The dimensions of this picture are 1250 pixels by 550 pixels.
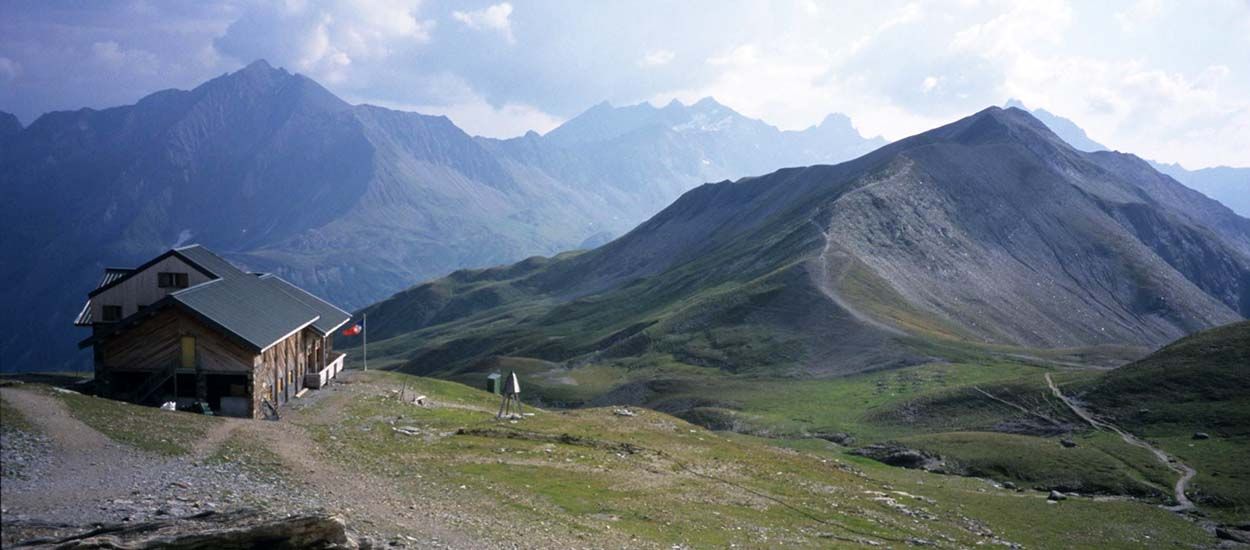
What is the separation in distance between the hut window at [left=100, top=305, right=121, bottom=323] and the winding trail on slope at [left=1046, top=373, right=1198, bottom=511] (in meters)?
75.4

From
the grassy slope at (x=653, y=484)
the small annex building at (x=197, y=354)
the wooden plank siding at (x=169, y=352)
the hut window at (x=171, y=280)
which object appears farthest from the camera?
the hut window at (x=171, y=280)

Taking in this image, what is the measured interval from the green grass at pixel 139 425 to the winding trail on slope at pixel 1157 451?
6164 cm

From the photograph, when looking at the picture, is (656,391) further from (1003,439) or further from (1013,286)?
(1013,286)

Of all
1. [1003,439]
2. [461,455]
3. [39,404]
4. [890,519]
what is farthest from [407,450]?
[1003,439]

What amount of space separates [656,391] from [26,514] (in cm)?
10042

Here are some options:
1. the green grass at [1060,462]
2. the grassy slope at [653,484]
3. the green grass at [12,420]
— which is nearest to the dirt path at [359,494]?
the grassy slope at [653,484]

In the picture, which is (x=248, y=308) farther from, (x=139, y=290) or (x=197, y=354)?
(x=139, y=290)

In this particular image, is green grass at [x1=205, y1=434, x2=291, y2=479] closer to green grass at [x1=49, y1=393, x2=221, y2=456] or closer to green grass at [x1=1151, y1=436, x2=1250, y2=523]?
green grass at [x1=49, y1=393, x2=221, y2=456]

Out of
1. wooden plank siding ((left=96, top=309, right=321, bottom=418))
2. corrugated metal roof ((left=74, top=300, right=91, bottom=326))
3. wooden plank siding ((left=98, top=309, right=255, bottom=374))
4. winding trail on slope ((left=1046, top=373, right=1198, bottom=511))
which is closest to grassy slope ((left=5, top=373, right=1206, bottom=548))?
winding trail on slope ((left=1046, top=373, right=1198, bottom=511))

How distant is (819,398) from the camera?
107 metres

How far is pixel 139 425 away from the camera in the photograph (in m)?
32.2

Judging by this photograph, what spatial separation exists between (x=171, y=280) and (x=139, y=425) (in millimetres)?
31712

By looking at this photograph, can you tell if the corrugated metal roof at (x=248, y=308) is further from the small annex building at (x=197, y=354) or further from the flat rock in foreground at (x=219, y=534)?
the flat rock in foreground at (x=219, y=534)

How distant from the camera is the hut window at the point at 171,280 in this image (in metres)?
60.0
